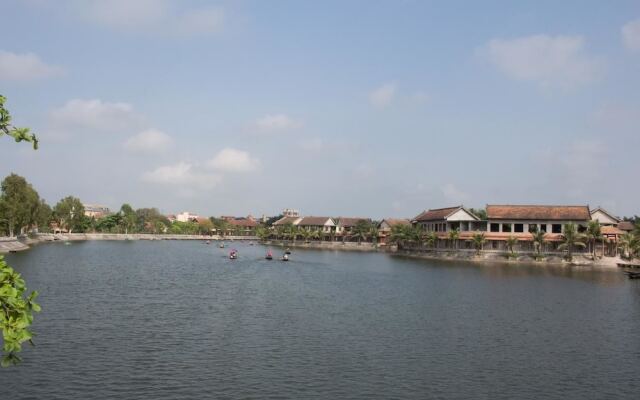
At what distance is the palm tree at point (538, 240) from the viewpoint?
259 ft

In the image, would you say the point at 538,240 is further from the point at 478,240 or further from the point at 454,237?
the point at 454,237

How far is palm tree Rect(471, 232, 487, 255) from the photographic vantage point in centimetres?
8171

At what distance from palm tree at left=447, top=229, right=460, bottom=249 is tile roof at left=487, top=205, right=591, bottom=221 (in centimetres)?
559

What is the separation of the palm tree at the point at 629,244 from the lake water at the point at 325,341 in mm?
25373

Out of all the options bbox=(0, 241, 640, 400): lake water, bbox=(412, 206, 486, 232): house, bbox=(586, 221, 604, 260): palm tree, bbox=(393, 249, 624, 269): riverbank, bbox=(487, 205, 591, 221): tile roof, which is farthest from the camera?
bbox=(412, 206, 486, 232): house

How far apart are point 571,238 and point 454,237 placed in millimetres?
17305

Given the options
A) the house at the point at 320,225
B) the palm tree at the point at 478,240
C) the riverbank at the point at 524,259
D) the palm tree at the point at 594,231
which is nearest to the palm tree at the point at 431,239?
the riverbank at the point at 524,259

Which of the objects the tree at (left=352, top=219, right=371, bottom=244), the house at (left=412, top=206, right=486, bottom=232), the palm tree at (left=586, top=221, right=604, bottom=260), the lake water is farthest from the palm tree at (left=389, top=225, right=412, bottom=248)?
the lake water

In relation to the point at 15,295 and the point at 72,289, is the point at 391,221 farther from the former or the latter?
the point at 15,295

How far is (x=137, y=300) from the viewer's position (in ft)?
128

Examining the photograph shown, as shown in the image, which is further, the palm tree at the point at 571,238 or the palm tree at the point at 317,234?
the palm tree at the point at 317,234

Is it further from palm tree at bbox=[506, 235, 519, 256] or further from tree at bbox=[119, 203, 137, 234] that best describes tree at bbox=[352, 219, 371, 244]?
tree at bbox=[119, 203, 137, 234]

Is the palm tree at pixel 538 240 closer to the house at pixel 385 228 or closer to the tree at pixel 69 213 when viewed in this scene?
the house at pixel 385 228

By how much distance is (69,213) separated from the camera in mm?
151000
